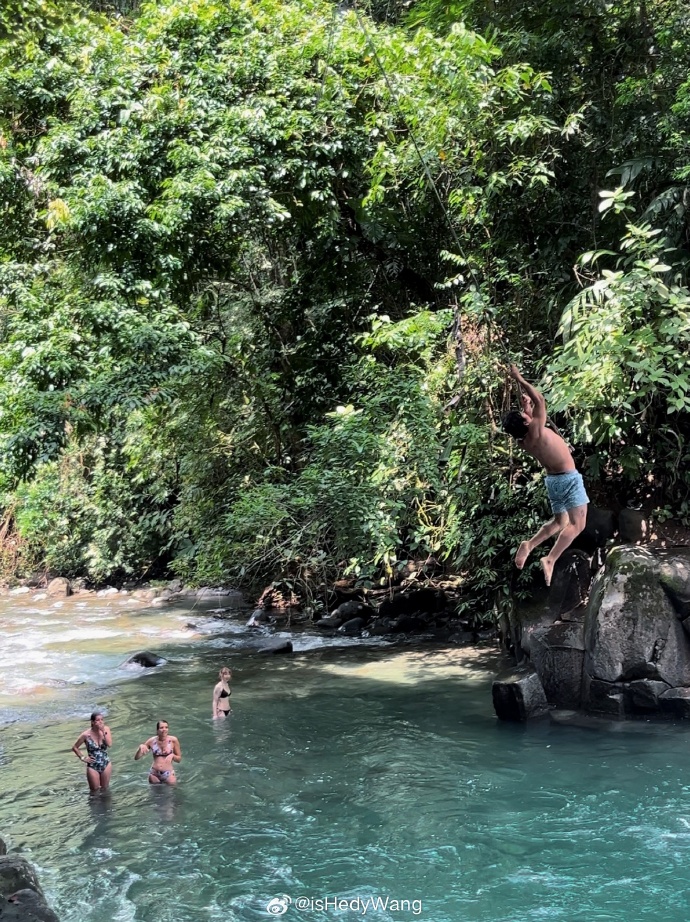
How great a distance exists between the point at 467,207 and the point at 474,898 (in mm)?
7470

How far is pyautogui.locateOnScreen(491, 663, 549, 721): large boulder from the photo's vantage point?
9.02 metres

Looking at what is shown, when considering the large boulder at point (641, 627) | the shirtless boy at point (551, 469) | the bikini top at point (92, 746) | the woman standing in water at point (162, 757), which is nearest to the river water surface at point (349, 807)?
the woman standing in water at point (162, 757)

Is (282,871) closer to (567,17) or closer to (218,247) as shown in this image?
(218,247)

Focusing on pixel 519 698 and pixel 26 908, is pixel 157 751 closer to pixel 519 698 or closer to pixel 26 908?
pixel 26 908

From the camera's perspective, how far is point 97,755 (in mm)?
7832

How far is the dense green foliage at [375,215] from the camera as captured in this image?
974cm

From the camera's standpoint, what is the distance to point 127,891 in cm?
593

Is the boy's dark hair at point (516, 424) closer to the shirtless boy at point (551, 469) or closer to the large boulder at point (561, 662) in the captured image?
the shirtless boy at point (551, 469)

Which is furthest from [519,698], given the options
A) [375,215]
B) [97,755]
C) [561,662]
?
[375,215]

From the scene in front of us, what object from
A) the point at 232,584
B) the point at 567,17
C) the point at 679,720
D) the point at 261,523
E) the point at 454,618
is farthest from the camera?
the point at 232,584

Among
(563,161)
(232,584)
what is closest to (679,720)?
(563,161)

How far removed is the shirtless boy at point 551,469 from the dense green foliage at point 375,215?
78.8 inches

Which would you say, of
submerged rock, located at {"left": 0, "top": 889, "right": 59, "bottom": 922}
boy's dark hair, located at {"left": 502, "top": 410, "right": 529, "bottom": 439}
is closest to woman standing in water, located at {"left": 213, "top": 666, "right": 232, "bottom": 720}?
submerged rock, located at {"left": 0, "top": 889, "right": 59, "bottom": 922}

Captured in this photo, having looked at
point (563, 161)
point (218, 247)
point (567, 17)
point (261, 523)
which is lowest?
point (261, 523)
